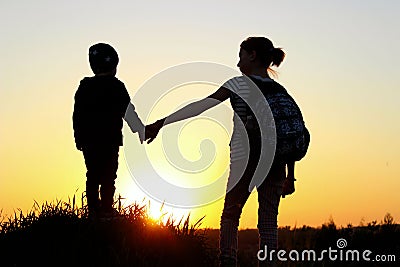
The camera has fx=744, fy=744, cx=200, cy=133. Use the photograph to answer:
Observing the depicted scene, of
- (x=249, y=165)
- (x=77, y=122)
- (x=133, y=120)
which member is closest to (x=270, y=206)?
(x=249, y=165)

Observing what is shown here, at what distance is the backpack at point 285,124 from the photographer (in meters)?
6.48

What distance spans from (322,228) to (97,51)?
5297 millimetres

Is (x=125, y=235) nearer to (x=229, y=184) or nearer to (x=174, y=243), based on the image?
(x=174, y=243)

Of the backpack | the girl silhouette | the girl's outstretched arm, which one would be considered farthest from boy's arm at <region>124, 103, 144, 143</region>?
the backpack

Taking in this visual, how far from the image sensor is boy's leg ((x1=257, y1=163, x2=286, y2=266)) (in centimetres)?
659

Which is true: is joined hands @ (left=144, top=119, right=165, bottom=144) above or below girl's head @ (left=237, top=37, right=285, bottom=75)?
below

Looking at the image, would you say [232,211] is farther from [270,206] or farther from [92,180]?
[92,180]

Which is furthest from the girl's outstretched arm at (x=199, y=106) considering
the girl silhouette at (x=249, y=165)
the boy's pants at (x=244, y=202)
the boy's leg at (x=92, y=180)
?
the boy's leg at (x=92, y=180)

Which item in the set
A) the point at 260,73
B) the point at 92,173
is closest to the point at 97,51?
the point at 92,173

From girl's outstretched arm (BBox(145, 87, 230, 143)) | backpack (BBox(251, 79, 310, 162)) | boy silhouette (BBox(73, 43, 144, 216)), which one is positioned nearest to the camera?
backpack (BBox(251, 79, 310, 162))

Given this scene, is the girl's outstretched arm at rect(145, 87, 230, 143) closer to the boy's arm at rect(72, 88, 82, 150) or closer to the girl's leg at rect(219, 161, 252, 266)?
the girl's leg at rect(219, 161, 252, 266)

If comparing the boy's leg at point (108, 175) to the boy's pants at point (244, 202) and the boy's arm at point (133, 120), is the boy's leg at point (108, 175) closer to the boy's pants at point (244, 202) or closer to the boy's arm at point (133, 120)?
the boy's arm at point (133, 120)

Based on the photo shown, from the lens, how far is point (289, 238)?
420 inches

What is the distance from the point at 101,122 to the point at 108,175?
0.56 metres
